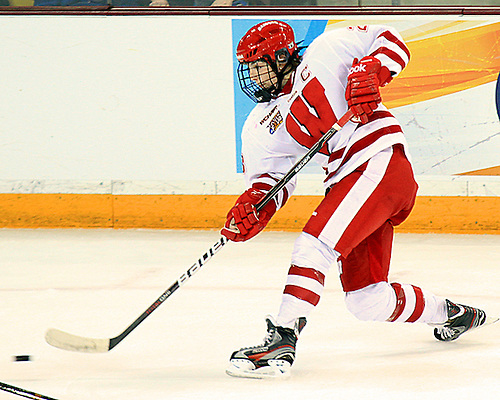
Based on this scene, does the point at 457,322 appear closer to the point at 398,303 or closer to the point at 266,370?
the point at 398,303

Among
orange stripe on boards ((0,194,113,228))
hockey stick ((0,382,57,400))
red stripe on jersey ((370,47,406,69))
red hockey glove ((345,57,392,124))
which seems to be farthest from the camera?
orange stripe on boards ((0,194,113,228))

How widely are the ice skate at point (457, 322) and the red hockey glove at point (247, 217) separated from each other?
59cm

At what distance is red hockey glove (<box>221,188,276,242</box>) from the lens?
2.02 meters

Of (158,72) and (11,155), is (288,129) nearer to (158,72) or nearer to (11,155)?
(158,72)

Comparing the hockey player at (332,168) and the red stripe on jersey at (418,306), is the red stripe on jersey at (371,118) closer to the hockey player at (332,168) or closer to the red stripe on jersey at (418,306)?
the hockey player at (332,168)

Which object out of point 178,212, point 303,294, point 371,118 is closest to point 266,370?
point 303,294

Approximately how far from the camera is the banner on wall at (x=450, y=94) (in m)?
3.86

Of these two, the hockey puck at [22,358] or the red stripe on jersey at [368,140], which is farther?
the hockey puck at [22,358]

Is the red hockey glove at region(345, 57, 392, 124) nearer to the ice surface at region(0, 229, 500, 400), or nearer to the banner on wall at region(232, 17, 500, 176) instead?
the ice surface at region(0, 229, 500, 400)

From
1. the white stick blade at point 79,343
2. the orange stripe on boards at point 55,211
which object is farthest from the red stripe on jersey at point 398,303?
the orange stripe on boards at point 55,211

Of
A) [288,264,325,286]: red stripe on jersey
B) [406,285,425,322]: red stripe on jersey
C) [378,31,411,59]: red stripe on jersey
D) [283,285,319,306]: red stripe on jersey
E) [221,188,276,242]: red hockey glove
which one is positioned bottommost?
[406,285,425,322]: red stripe on jersey

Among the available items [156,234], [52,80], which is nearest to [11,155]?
[52,80]

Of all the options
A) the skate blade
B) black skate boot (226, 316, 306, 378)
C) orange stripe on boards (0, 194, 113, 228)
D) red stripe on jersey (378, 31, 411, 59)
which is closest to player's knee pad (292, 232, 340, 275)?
black skate boot (226, 316, 306, 378)

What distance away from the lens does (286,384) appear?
187 centimetres
